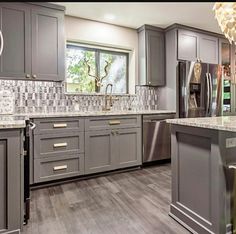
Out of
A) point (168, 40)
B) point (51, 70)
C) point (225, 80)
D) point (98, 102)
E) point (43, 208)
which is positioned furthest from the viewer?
point (225, 80)

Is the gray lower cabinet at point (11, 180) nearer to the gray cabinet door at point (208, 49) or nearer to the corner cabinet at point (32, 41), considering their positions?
the corner cabinet at point (32, 41)

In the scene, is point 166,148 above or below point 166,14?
below

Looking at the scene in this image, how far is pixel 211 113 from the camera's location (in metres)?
3.94

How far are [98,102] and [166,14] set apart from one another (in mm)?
1801

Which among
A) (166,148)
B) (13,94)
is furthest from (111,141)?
(13,94)

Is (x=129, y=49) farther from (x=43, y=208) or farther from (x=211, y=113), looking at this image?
(x=43, y=208)

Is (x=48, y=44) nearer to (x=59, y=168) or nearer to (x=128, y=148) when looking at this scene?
(x=59, y=168)

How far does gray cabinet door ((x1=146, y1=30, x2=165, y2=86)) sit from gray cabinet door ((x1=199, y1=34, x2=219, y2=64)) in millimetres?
764

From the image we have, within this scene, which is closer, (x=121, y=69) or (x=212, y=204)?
(x=212, y=204)

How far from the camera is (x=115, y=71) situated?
410 centimetres

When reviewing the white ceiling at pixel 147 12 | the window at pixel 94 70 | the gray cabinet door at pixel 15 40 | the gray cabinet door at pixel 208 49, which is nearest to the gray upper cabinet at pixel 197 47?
the gray cabinet door at pixel 208 49

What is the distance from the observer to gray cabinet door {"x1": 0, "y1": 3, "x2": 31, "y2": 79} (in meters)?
2.74

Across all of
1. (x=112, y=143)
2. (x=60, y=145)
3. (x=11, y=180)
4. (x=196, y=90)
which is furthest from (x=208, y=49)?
(x=11, y=180)

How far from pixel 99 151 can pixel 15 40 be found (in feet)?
6.10
